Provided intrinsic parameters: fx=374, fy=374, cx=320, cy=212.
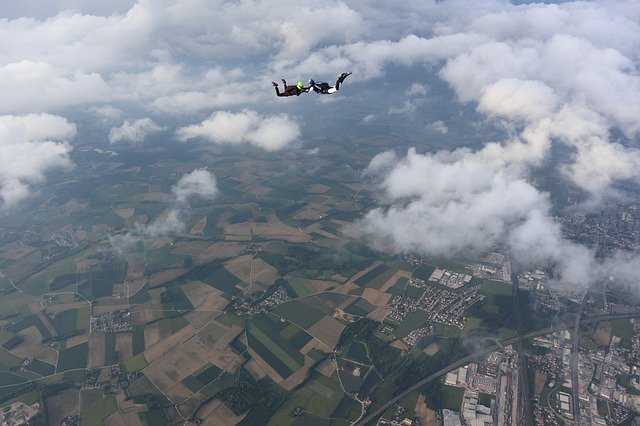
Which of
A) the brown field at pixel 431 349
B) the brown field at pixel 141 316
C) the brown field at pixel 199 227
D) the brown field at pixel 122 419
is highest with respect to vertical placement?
the brown field at pixel 122 419

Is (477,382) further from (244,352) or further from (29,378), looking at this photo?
(29,378)

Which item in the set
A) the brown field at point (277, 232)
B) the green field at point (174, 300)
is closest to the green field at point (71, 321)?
the green field at point (174, 300)

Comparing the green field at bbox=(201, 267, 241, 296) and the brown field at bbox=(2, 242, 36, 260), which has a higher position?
the green field at bbox=(201, 267, 241, 296)

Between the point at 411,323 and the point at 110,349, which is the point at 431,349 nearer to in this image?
the point at 411,323

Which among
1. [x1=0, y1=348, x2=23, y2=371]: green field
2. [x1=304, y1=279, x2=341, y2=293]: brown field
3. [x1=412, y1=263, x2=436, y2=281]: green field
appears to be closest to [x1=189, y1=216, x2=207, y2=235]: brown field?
[x1=304, y1=279, x2=341, y2=293]: brown field

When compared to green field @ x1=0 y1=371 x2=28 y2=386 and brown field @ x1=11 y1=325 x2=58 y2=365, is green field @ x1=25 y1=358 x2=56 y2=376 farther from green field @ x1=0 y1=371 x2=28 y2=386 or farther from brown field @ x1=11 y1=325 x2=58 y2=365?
green field @ x1=0 y1=371 x2=28 y2=386

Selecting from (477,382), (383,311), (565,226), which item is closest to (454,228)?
(565,226)

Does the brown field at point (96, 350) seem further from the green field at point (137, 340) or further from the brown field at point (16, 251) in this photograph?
the brown field at point (16, 251)
